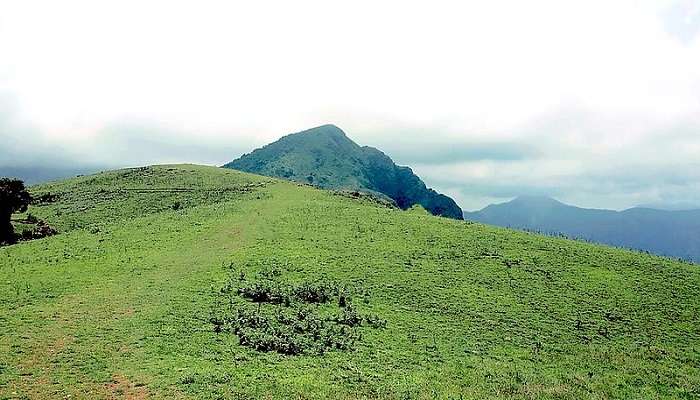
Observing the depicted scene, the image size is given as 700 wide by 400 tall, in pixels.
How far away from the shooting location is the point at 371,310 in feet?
110

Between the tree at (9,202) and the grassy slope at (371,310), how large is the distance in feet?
29.7

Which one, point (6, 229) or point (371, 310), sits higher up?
point (6, 229)

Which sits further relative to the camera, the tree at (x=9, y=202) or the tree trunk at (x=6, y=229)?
the tree at (x=9, y=202)

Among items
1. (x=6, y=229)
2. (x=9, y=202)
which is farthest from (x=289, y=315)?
(x=9, y=202)

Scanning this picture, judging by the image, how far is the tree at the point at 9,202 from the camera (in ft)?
190

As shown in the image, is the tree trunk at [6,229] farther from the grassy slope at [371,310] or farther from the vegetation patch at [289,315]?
the vegetation patch at [289,315]

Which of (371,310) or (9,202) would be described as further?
(9,202)

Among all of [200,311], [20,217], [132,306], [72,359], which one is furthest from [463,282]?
[20,217]

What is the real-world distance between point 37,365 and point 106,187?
80332mm

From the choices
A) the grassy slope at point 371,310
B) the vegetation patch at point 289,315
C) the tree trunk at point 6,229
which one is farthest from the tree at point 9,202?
the vegetation patch at point 289,315

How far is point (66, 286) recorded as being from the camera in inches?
1390

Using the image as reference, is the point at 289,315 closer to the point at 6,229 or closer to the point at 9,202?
the point at 6,229

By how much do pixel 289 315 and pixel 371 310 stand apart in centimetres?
555

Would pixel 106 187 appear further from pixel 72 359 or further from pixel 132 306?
pixel 72 359
